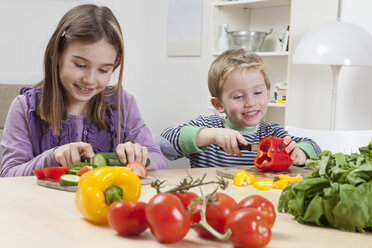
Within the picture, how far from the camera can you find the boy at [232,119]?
2023mm

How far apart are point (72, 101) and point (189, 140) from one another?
1.63 ft

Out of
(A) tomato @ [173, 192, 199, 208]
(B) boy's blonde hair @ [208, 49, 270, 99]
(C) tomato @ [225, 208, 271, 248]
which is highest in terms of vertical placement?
(B) boy's blonde hair @ [208, 49, 270, 99]

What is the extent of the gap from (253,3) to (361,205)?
3664mm

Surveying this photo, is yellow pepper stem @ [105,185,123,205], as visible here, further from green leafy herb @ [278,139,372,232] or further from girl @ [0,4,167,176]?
girl @ [0,4,167,176]

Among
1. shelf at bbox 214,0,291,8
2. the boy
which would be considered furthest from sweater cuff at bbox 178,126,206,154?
shelf at bbox 214,0,291,8

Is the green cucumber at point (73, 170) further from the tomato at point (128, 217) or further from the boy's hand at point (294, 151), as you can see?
the boy's hand at point (294, 151)

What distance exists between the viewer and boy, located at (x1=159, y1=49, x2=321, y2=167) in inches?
79.7

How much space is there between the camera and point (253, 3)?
4.43m

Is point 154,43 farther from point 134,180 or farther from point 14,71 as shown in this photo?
point 134,180

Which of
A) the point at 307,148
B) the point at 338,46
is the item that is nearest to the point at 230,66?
the point at 307,148

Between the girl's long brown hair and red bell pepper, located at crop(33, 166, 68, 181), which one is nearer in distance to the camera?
red bell pepper, located at crop(33, 166, 68, 181)

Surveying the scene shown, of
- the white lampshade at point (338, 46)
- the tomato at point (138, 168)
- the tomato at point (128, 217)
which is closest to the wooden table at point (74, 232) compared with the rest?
the tomato at point (128, 217)

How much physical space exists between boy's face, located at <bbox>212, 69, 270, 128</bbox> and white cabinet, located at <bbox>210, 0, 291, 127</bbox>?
218cm

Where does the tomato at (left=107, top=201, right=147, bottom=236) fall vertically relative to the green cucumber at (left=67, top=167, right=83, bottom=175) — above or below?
above
